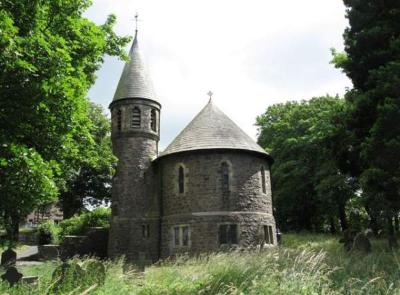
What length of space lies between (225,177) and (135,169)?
20.0 ft

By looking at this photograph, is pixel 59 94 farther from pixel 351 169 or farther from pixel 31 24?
pixel 351 169

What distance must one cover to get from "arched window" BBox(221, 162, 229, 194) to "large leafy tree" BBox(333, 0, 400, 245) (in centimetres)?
707

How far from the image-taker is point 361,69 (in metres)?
18.0

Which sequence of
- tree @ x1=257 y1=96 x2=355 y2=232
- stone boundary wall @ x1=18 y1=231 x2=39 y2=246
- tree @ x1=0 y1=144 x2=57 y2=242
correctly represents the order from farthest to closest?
stone boundary wall @ x1=18 y1=231 x2=39 y2=246, tree @ x1=257 y1=96 x2=355 y2=232, tree @ x1=0 y1=144 x2=57 y2=242

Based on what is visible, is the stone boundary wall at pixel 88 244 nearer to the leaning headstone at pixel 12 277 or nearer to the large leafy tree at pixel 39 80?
the leaning headstone at pixel 12 277

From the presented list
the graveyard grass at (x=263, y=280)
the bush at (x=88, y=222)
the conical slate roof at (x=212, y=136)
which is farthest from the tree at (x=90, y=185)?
the graveyard grass at (x=263, y=280)

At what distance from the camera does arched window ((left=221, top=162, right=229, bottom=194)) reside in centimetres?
2362

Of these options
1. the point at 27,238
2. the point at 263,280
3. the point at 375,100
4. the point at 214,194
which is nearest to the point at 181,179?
the point at 214,194

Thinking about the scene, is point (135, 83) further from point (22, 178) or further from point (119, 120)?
point (22, 178)

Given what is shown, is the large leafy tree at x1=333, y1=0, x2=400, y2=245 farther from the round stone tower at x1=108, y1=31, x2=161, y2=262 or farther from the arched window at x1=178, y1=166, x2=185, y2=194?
the round stone tower at x1=108, y1=31, x2=161, y2=262

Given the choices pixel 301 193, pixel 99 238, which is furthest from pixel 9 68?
pixel 301 193

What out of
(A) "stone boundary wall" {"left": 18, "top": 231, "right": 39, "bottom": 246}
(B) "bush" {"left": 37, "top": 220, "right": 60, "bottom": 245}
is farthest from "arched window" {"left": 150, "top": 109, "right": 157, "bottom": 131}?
(A) "stone boundary wall" {"left": 18, "top": 231, "right": 39, "bottom": 246}

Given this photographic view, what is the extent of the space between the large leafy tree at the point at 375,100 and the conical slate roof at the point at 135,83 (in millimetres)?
13213

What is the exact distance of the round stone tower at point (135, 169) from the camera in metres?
25.2
